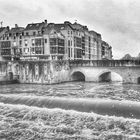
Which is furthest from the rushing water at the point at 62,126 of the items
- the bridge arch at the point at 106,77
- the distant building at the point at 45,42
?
the distant building at the point at 45,42

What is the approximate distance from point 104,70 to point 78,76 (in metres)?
9.58

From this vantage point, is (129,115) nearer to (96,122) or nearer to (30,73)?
(96,122)

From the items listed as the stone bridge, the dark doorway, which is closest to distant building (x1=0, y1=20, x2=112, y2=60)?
the dark doorway

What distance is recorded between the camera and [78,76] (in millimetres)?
63219

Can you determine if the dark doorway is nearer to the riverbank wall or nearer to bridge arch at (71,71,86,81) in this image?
bridge arch at (71,71,86,81)

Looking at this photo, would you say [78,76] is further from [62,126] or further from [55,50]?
[62,126]

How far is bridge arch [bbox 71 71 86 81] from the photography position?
6097 cm

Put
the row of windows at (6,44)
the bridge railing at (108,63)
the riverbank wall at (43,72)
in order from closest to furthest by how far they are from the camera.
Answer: the bridge railing at (108,63) → the riverbank wall at (43,72) → the row of windows at (6,44)

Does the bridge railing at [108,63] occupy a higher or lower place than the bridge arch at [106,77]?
higher

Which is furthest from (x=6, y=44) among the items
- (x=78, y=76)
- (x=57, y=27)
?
(x=78, y=76)

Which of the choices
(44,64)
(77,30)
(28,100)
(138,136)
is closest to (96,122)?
(138,136)

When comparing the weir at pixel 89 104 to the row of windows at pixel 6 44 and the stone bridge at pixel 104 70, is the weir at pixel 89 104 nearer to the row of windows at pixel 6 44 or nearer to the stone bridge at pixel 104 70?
the stone bridge at pixel 104 70

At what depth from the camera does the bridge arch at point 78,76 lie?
61.0 meters

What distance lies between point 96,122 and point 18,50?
56.3 meters
